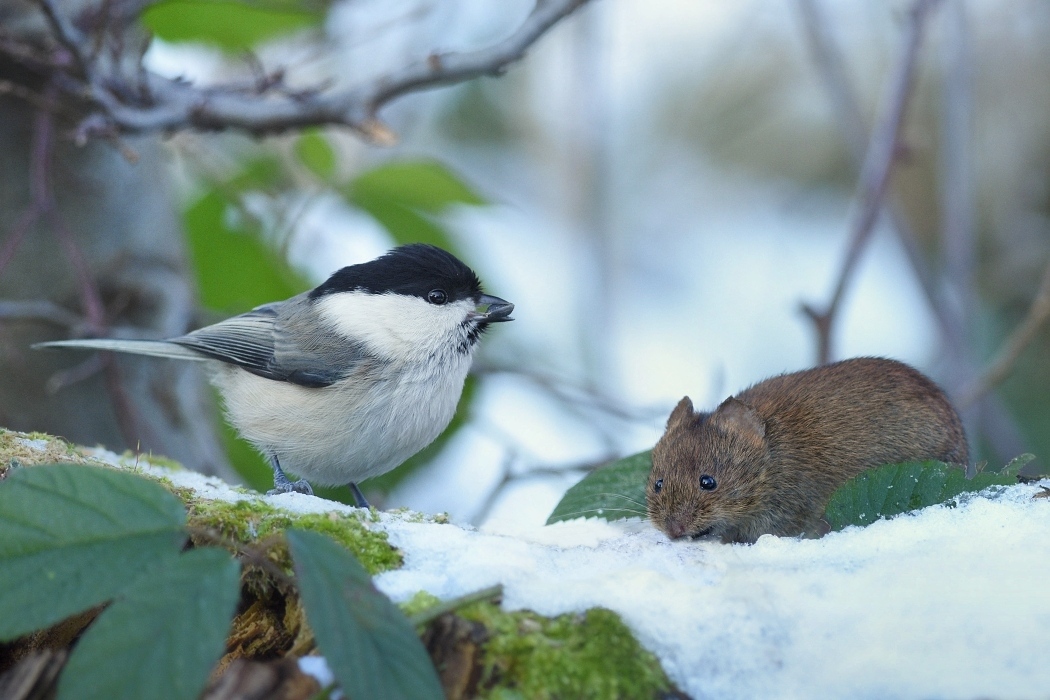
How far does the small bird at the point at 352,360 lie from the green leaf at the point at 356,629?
55.9 inches

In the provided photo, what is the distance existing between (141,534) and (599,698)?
0.77 m

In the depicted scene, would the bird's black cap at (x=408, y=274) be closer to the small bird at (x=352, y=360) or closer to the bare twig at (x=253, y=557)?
the small bird at (x=352, y=360)

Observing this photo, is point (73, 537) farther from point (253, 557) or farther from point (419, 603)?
point (419, 603)

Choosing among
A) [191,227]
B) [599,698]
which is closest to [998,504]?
[599,698]

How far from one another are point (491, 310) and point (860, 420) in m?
1.24

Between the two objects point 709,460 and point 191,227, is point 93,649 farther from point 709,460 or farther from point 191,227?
point 191,227

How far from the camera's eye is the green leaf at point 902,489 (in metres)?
2.08

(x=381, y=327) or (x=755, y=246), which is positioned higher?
(x=381, y=327)

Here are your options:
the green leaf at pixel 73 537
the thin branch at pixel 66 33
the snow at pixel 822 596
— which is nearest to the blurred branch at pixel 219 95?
the thin branch at pixel 66 33

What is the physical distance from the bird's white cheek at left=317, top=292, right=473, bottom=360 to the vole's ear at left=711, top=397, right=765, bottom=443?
3.11ft

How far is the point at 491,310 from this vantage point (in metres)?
3.13

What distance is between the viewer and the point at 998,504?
202 centimetres

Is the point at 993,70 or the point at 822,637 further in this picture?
the point at 993,70

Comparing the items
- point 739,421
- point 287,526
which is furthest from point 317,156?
point 287,526
